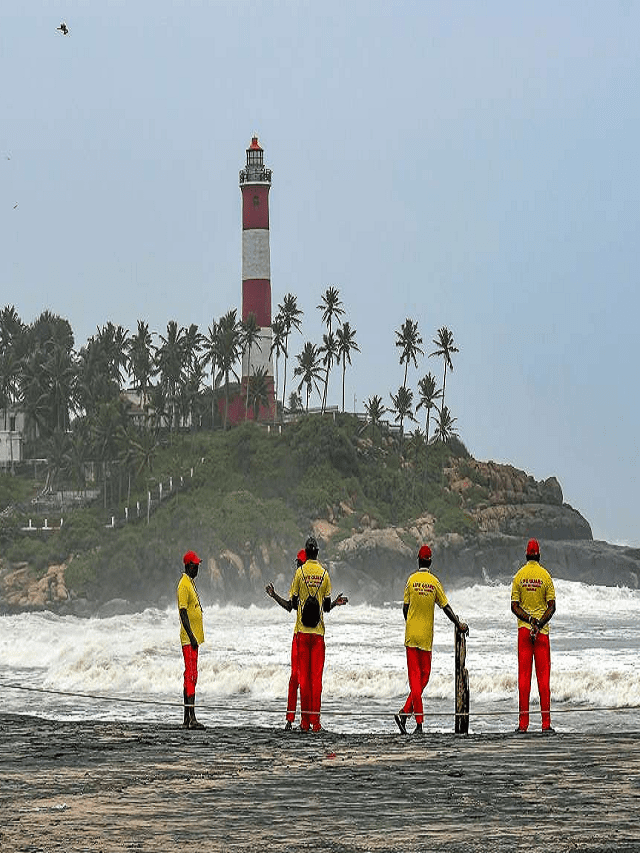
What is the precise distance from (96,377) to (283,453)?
14.9 meters

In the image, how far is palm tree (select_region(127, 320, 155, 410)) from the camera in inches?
4099

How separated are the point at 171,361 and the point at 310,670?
301ft

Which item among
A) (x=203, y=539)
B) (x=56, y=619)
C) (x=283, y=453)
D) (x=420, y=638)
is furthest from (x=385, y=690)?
(x=283, y=453)

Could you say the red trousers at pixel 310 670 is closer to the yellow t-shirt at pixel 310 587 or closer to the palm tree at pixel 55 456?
the yellow t-shirt at pixel 310 587

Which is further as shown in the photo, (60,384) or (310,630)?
(60,384)

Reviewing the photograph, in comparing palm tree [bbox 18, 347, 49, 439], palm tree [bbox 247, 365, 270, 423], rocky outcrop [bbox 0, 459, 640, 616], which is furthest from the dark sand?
palm tree [bbox 18, 347, 49, 439]

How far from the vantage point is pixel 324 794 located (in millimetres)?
9875

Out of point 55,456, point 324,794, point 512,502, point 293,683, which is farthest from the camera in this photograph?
point 512,502

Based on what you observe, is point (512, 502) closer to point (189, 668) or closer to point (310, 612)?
point (189, 668)

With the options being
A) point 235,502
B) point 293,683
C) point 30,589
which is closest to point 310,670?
point 293,683

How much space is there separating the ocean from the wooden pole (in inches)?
12.4

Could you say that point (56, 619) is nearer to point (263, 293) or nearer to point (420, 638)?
point (263, 293)

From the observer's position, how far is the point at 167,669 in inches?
1313

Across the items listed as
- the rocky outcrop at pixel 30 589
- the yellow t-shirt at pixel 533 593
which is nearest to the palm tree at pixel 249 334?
the rocky outcrop at pixel 30 589
